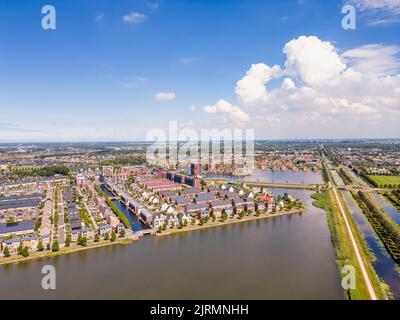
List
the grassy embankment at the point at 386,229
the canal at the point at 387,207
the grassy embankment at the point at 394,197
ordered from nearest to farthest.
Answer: the grassy embankment at the point at 386,229 → the canal at the point at 387,207 → the grassy embankment at the point at 394,197

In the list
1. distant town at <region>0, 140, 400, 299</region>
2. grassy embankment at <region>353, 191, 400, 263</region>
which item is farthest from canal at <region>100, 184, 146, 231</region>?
grassy embankment at <region>353, 191, 400, 263</region>

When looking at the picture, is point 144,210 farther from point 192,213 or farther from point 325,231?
point 325,231

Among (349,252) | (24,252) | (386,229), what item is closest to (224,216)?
(349,252)

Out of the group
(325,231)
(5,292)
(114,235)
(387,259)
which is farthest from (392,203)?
(5,292)

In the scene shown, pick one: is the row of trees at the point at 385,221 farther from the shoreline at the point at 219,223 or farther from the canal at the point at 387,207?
the shoreline at the point at 219,223

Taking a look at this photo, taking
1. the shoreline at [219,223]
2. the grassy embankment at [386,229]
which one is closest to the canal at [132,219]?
the shoreline at [219,223]

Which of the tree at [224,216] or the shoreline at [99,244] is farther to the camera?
the tree at [224,216]

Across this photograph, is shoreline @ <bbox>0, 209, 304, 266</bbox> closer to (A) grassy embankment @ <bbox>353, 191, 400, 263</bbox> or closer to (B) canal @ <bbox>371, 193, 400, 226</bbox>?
(A) grassy embankment @ <bbox>353, 191, 400, 263</bbox>
